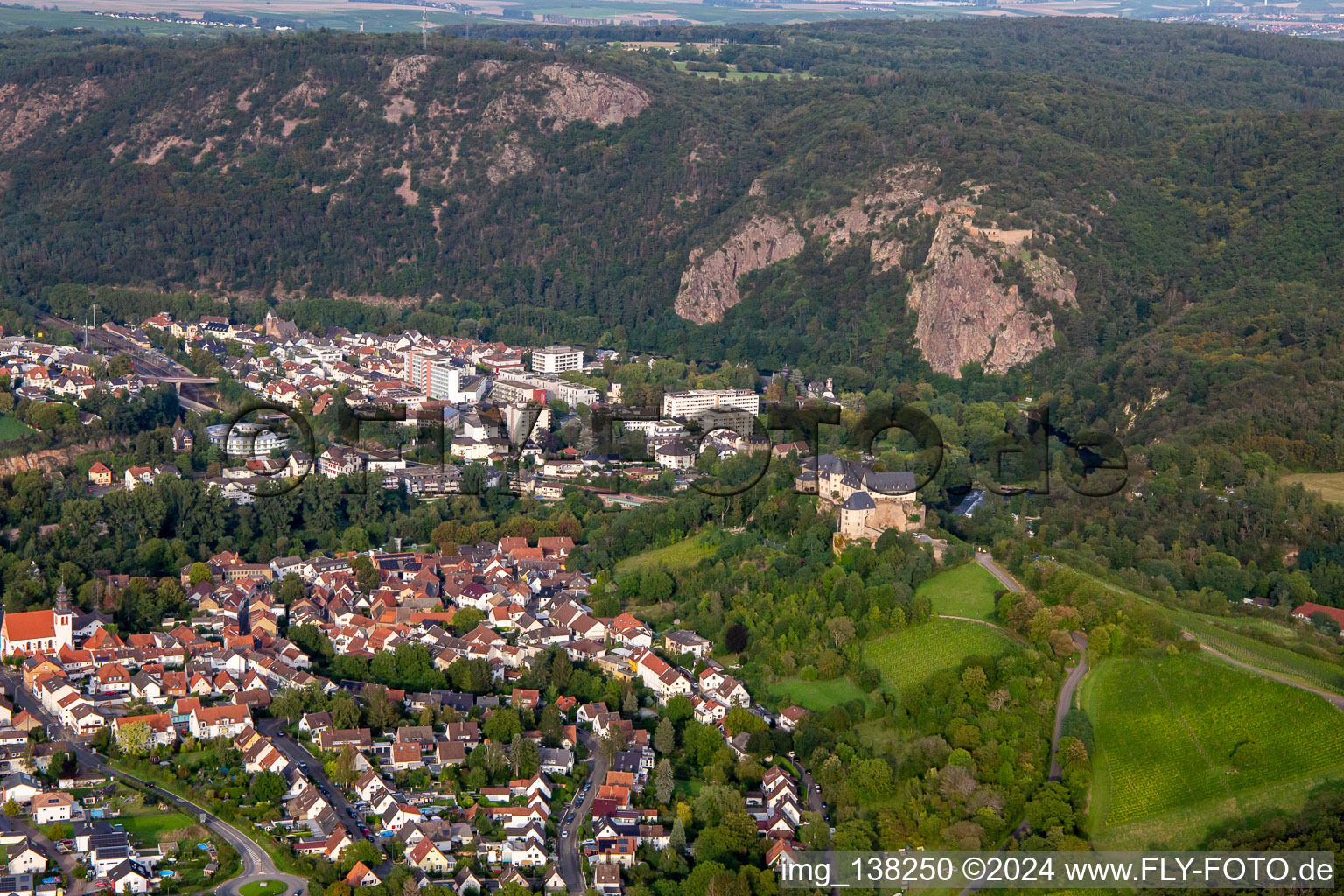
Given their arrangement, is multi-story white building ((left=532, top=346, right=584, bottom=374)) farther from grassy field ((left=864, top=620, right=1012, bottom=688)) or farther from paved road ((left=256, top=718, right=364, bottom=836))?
paved road ((left=256, top=718, right=364, bottom=836))

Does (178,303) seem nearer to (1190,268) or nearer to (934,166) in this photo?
(934,166)

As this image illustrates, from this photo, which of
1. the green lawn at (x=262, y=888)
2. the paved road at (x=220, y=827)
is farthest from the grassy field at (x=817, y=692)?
the green lawn at (x=262, y=888)

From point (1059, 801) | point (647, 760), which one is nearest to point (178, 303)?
point (647, 760)

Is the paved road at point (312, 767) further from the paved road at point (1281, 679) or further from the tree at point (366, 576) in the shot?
the paved road at point (1281, 679)

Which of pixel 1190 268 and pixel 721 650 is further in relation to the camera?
pixel 1190 268


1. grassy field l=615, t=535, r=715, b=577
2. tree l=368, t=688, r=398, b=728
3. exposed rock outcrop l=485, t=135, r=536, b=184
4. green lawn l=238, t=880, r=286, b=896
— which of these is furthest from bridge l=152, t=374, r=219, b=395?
green lawn l=238, t=880, r=286, b=896
